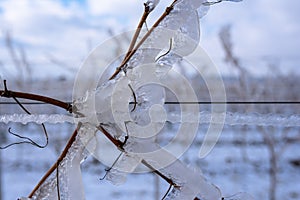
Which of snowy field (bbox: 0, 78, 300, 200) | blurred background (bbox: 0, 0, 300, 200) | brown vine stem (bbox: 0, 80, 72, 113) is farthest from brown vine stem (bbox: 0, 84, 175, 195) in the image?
snowy field (bbox: 0, 78, 300, 200)

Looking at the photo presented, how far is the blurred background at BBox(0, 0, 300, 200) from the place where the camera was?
65.1 inches

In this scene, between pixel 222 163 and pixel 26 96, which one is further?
pixel 222 163

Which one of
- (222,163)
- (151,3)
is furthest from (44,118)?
(222,163)

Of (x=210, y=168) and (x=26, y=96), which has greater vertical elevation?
(x=210, y=168)

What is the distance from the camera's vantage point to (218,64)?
141cm

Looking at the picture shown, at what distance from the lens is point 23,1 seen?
4.37 ft

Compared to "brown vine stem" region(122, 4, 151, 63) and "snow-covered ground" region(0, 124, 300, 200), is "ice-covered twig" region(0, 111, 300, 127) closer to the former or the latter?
"brown vine stem" region(122, 4, 151, 63)

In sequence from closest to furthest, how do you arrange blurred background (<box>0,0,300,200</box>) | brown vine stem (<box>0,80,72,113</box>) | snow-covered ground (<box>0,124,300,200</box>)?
brown vine stem (<box>0,80,72,113</box>)
blurred background (<box>0,0,300,200</box>)
snow-covered ground (<box>0,124,300,200</box>)

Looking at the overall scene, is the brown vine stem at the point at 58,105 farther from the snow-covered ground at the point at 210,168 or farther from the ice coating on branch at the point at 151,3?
the snow-covered ground at the point at 210,168

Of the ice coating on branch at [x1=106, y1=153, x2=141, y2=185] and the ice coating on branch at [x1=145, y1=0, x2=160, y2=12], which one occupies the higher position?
the ice coating on branch at [x1=145, y1=0, x2=160, y2=12]

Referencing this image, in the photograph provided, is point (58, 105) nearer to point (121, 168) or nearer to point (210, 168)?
point (121, 168)

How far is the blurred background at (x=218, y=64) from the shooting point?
165 cm

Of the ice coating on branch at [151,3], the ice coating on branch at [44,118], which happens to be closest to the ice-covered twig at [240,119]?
the ice coating on branch at [44,118]

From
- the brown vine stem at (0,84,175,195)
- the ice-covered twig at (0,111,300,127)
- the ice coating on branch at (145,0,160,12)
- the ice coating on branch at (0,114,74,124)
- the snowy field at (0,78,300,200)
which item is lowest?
the brown vine stem at (0,84,175,195)
